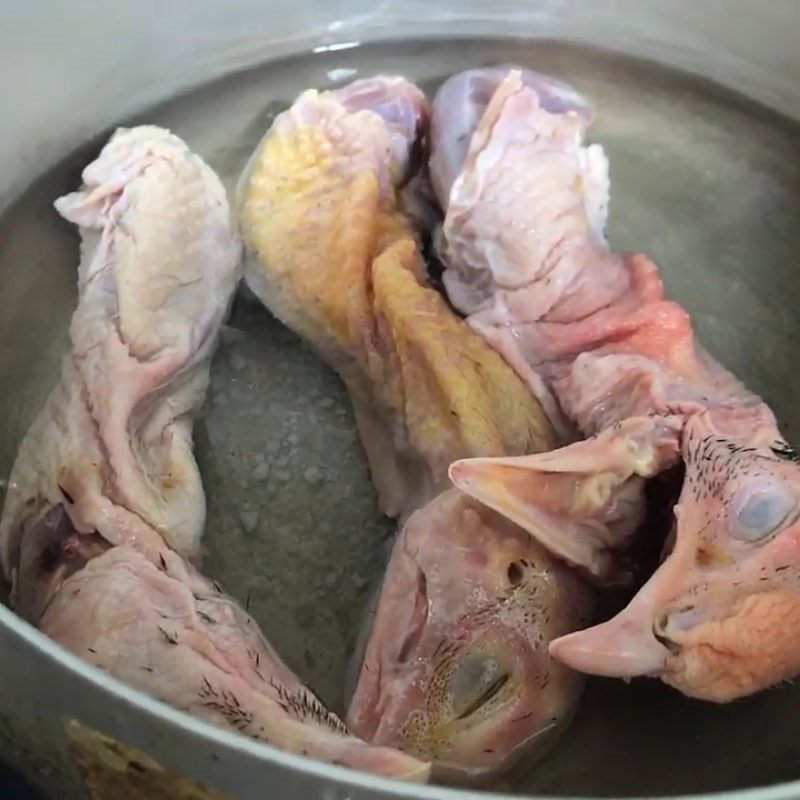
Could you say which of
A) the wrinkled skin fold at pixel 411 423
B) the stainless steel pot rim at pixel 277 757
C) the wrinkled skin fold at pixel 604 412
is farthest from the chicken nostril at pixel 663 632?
the stainless steel pot rim at pixel 277 757

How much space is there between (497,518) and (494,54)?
93 centimetres

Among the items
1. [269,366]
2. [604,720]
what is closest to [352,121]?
[269,366]

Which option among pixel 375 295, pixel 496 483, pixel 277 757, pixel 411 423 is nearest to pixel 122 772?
pixel 277 757

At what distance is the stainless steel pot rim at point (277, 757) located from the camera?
625 millimetres

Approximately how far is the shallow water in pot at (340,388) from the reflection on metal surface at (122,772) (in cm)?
35

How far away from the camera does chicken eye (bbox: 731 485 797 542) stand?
928 millimetres

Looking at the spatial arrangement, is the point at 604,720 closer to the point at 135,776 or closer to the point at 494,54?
the point at 135,776

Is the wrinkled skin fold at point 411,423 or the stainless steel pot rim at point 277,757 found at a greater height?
the stainless steel pot rim at point 277,757

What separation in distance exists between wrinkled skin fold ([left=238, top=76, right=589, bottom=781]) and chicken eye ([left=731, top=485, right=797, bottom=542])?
16 cm

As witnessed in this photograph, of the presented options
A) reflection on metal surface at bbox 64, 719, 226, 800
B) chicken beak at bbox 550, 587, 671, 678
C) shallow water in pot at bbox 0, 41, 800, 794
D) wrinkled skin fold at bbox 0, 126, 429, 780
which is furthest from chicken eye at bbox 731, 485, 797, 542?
reflection on metal surface at bbox 64, 719, 226, 800

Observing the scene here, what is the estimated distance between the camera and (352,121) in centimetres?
134

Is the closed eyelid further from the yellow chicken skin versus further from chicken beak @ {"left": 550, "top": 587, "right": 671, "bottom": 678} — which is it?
the yellow chicken skin

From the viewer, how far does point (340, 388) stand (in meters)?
1.35

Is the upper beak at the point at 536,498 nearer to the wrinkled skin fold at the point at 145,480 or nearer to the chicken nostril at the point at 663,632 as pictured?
the chicken nostril at the point at 663,632
